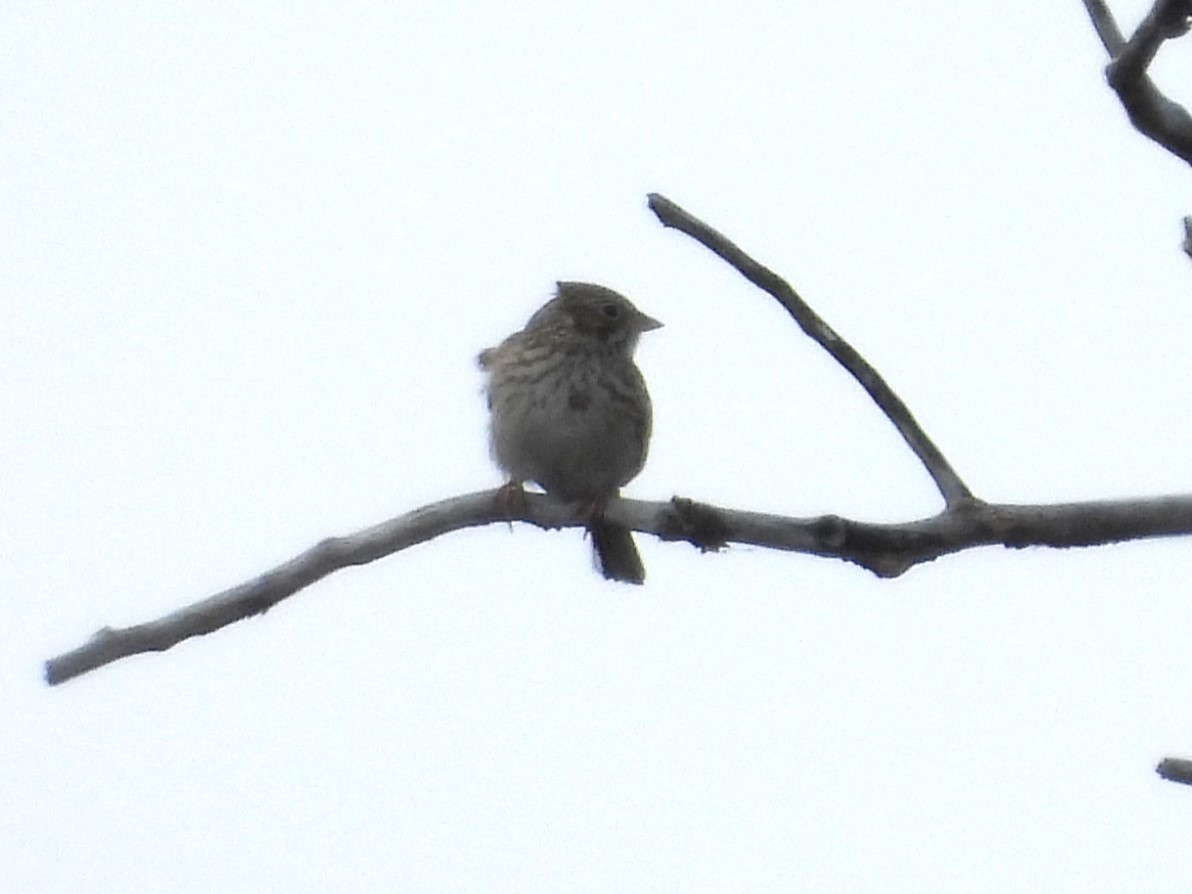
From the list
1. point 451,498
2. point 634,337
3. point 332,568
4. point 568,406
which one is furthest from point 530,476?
point 332,568

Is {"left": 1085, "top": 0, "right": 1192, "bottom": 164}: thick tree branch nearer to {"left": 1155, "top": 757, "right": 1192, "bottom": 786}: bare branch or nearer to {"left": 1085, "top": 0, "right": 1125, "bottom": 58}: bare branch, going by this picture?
{"left": 1085, "top": 0, "right": 1125, "bottom": 58}: bare branch

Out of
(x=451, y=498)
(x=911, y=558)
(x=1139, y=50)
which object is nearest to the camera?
(x=1139, y=50)

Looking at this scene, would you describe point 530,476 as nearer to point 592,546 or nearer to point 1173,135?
point 592,546

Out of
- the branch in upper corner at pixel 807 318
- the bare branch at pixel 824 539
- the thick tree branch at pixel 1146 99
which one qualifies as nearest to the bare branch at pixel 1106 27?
the thick tree branch at pixel 1146 99

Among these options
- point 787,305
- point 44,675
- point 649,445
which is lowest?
point 44,675

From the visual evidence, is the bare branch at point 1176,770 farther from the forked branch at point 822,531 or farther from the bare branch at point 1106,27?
the bare branch at point 1106,27

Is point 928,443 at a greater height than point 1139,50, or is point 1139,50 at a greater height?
point 1139,50

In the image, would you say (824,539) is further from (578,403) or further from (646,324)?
(646,324)
